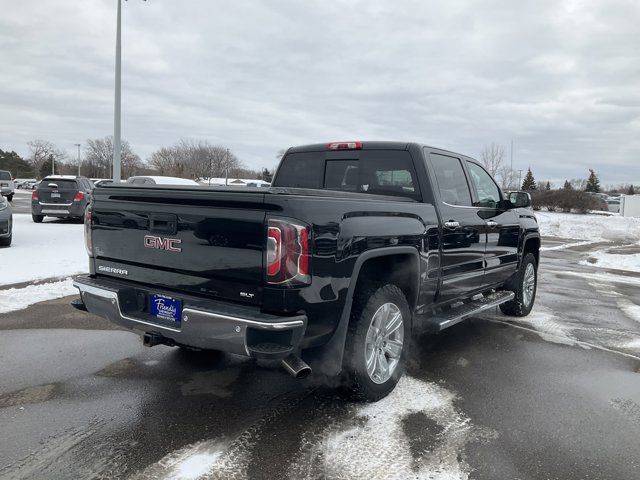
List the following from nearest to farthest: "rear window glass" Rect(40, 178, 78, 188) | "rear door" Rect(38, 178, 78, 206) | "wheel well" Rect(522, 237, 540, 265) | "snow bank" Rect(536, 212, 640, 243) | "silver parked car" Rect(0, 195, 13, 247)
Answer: "wheel well" Rect(522, 237, 540, 265) < "silver parked car" Rect(0, 195, 13, 247) < "rear door" Rect(38, 178, 78, 206) < "rear window glass" Rect(40, 178, 78, 188) < "snow bank" Rect(536, 212, 640, 243)

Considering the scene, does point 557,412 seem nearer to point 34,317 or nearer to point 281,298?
point 281,298

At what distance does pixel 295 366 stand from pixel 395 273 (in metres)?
1.25

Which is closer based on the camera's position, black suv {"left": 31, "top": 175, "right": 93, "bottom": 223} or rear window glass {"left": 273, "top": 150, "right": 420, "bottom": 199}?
rear window glass {"left": 273, "top": 150, "right": 420, "bottom": 199}

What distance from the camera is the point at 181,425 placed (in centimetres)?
335

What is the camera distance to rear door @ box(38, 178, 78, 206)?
16125 mm

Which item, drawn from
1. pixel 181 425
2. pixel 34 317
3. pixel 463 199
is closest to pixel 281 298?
pixel 181 425

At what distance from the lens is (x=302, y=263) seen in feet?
9.86

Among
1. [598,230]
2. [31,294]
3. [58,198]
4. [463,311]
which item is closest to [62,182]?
[58,198]

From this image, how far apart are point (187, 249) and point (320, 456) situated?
1510 mm

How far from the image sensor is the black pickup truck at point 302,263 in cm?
300

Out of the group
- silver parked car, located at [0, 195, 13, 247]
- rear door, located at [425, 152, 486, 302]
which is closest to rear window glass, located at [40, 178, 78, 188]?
silver parked car, located at [0, 195, 13, 247]

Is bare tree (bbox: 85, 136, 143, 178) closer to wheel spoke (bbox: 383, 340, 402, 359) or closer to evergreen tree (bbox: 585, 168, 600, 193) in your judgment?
evergreen tree (bbox: 585, 168, 600, 193)

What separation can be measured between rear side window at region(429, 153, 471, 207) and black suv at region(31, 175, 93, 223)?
46.8ft

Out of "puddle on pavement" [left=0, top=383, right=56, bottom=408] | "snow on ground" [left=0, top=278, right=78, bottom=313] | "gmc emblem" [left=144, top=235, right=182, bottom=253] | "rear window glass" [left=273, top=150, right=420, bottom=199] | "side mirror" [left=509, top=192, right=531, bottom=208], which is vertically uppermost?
"rear window glass" [left=273, top=150, right=420, bottom=199]
